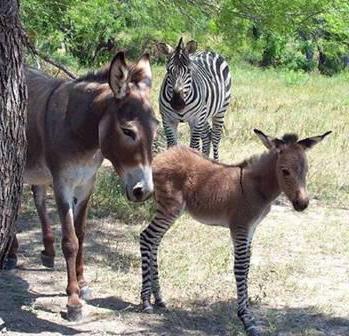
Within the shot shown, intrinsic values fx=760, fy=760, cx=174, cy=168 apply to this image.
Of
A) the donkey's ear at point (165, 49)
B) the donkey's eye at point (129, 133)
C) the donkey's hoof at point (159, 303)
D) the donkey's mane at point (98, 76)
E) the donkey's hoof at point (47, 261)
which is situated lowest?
the donkey's hoof at point (47, 261)

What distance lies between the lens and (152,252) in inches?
246

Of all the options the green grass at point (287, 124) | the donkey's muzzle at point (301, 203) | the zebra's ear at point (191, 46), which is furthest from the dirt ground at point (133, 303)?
the zebra's ear at point (191, 46)

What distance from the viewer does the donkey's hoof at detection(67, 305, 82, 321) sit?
5.79m

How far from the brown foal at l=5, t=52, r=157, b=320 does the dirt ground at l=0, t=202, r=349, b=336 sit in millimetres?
259

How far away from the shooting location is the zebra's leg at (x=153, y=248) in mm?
6133

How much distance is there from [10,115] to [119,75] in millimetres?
1012

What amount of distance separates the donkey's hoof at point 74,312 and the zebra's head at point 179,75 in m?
6.16

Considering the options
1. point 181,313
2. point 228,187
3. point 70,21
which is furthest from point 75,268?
point 70,21

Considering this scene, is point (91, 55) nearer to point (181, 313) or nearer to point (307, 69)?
point (181, 313)

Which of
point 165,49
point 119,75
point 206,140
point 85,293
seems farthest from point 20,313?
point 206,140

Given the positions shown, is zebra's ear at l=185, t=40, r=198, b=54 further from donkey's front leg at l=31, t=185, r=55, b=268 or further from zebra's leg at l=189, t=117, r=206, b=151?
donkey's front leg at l=31, t=185, r=55, b=268

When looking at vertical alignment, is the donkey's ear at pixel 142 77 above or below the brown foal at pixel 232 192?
above

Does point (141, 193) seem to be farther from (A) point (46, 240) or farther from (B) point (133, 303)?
(A) point (46, 240)

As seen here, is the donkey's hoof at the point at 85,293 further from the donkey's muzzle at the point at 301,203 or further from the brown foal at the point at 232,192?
the donkey's muzzle at the point at 301,203
